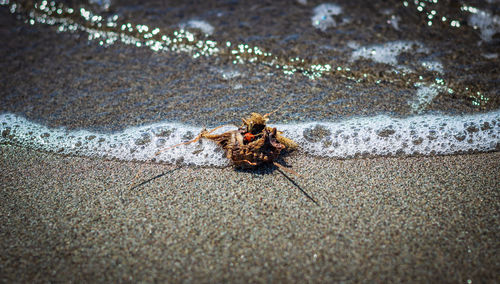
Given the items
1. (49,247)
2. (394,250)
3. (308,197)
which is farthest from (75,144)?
(394,250)

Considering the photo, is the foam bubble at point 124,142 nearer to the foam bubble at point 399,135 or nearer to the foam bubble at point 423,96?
the foam bubble at point 399,135

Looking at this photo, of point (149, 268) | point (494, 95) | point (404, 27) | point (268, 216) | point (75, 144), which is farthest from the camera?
point (404, 27)

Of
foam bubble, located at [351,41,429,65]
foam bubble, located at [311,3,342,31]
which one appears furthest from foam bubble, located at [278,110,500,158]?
foam bubble, located at [311,3,342,31]

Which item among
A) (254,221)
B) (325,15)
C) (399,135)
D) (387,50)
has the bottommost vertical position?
(254,221)

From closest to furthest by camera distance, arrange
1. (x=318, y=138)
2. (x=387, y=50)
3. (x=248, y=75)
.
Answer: (x=318, y=138) < (x=248, y=75) < (x=387, y=50)

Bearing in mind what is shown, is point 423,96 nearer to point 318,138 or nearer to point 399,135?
point 399,135

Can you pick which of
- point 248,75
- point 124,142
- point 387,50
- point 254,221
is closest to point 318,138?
point 254,221

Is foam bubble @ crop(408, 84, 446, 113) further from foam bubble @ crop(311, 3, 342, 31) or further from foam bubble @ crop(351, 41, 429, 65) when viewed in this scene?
foam bubble @ crop(311, 3, 342, 31)

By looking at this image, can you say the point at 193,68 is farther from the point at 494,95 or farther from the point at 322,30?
the point at 494,95
